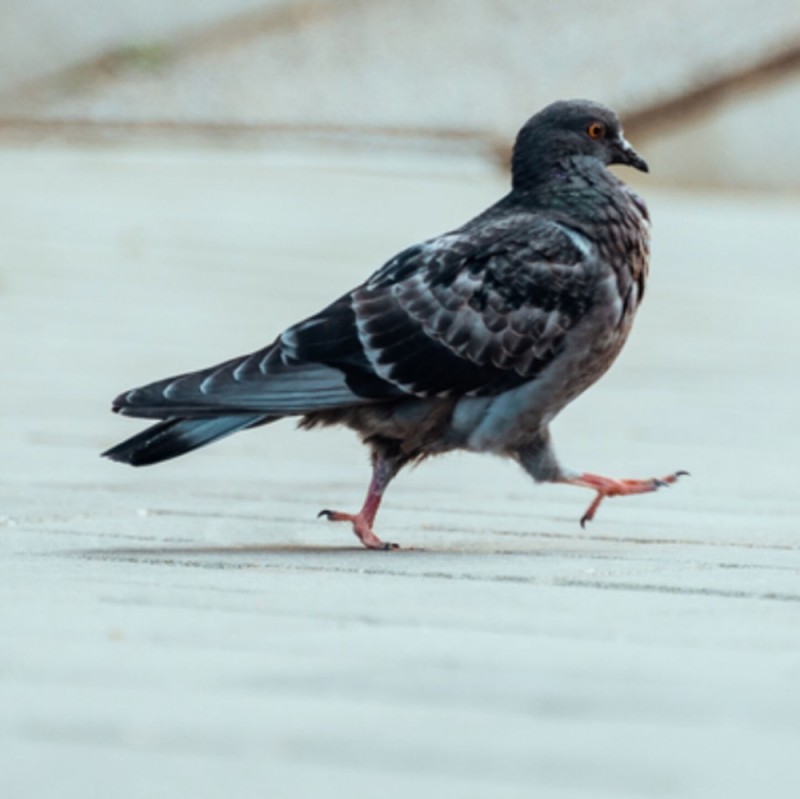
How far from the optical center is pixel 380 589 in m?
3.20

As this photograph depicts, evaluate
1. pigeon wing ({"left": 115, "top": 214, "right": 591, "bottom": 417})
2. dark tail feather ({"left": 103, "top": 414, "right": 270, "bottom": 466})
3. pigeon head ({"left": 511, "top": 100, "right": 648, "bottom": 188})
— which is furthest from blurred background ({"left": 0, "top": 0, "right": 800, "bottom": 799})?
pigeon head ({"left": 511, "top": 100, "right": 648, "bottom": 188})

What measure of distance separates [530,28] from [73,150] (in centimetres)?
418

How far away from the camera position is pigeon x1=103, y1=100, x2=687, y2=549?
14.3 feet

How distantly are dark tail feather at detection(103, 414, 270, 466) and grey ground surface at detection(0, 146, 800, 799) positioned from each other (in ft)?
0.46

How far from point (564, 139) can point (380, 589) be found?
5.99 ft

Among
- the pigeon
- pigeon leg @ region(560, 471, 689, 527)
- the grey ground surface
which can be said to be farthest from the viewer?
pigeon leg @ region(560, 471, 689, 527)

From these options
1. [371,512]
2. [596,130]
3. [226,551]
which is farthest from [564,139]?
[226,551]

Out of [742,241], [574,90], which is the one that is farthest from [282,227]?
[574,90]

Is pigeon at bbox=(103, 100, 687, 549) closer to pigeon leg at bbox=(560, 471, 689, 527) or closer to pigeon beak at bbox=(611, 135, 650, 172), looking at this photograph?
pigeon leg at bbox=(560, 471, 689, 527)

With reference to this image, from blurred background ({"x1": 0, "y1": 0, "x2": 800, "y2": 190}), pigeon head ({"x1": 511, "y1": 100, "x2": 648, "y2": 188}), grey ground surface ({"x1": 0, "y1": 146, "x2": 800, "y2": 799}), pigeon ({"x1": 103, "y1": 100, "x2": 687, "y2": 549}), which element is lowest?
grey ground surface ({"x1": 0, "y1": 146, "x2": 800, "y2": 799})

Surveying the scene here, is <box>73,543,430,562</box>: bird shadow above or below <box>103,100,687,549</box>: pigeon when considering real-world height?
below

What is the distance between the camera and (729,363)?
764cm

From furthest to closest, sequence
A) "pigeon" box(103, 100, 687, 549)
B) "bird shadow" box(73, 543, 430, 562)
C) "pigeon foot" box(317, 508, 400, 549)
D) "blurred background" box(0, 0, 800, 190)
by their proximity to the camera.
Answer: "blurred background" box(0, 0, 800, 190), "pigeon" box(103, 100, 687, 549), "pigeon foot" box(317, 508, 400, 549), "bird shadow" box(73, 543, 430, 562)

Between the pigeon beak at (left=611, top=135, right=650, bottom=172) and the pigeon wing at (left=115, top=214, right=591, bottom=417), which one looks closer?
the pigeon wing at (left=115, top=214, right=591, bottom=417)
